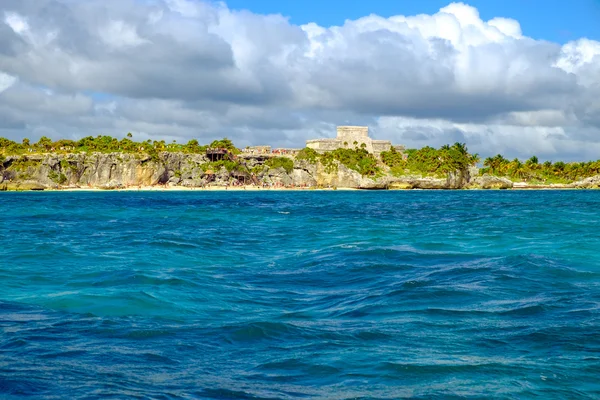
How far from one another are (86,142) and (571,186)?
11460 cm

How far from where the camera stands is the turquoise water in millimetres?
7504

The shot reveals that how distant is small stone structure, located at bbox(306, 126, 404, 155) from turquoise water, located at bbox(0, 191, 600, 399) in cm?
13537

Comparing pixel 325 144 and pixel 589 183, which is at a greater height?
pixel 325 144

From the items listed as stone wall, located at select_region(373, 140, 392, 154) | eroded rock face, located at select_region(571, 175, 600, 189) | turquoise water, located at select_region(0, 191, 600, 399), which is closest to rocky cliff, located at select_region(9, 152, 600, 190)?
eroded rock face, located at select_region(571, 175, 600, 189)

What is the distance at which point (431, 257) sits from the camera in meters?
19.4

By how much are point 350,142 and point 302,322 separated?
149 metres

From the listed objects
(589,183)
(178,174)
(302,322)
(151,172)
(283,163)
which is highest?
(283,163)

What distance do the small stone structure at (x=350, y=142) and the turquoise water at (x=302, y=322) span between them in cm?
13537

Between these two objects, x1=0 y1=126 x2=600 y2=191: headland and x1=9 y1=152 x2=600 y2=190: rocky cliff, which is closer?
x1=9 y1=152 x2=600 y2=190: rocky cliff

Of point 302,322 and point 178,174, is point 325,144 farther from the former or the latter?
point 302,322

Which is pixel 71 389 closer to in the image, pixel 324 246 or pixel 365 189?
pixel 324 246

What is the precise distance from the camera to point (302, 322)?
1069 centimetres

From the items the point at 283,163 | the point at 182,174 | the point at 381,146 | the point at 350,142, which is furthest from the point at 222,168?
the point at 381,146

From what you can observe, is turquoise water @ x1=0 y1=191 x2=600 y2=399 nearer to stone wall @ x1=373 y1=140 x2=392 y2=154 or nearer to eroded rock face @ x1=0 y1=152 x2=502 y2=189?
eroded rock face @ x1=0 y1=152 x2=502 y2=189
